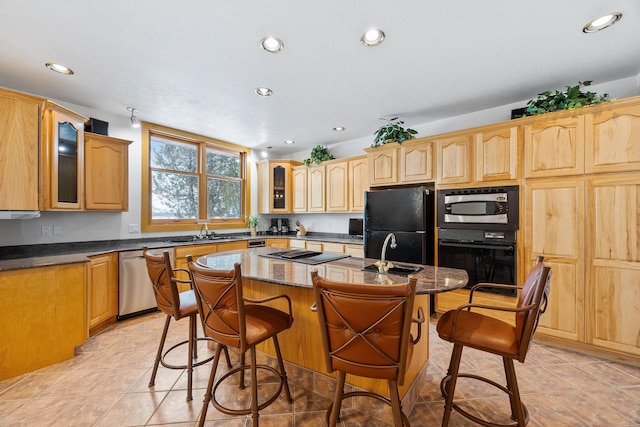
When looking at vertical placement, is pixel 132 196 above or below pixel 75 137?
below

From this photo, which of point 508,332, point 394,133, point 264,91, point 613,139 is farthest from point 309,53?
point 613,139

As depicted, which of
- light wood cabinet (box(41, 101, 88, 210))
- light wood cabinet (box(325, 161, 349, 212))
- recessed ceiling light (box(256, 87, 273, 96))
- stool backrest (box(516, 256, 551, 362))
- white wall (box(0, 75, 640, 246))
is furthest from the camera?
light wood cabinet (box(325, 161, 349, 212))

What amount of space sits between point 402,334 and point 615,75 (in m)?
3.48

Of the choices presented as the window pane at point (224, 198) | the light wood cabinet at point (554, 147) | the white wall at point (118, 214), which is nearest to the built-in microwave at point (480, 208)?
the light wood cabinet at point (554, 147)

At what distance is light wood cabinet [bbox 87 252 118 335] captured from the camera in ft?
9.53

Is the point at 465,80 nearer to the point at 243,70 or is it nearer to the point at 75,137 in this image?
the point at 243,70

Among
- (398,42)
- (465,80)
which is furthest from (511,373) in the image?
(465,80)

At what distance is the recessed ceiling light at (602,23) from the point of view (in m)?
1.88

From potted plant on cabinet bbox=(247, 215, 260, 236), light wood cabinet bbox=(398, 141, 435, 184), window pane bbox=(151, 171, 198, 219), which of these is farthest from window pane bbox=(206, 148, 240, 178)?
light wood cabinet bbox=(398, 141, 435, 184)

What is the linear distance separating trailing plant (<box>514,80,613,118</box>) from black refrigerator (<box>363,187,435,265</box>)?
1330 millimetres

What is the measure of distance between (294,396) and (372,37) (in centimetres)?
273

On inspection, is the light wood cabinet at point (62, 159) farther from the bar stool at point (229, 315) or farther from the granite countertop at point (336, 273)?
the bar stool at point (229, 315)

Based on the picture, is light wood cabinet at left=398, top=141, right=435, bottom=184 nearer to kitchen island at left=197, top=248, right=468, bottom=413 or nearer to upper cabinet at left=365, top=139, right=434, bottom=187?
upper cabinet at left=365, top=139, right=434, bottom=187

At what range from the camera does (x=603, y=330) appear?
2449mm
